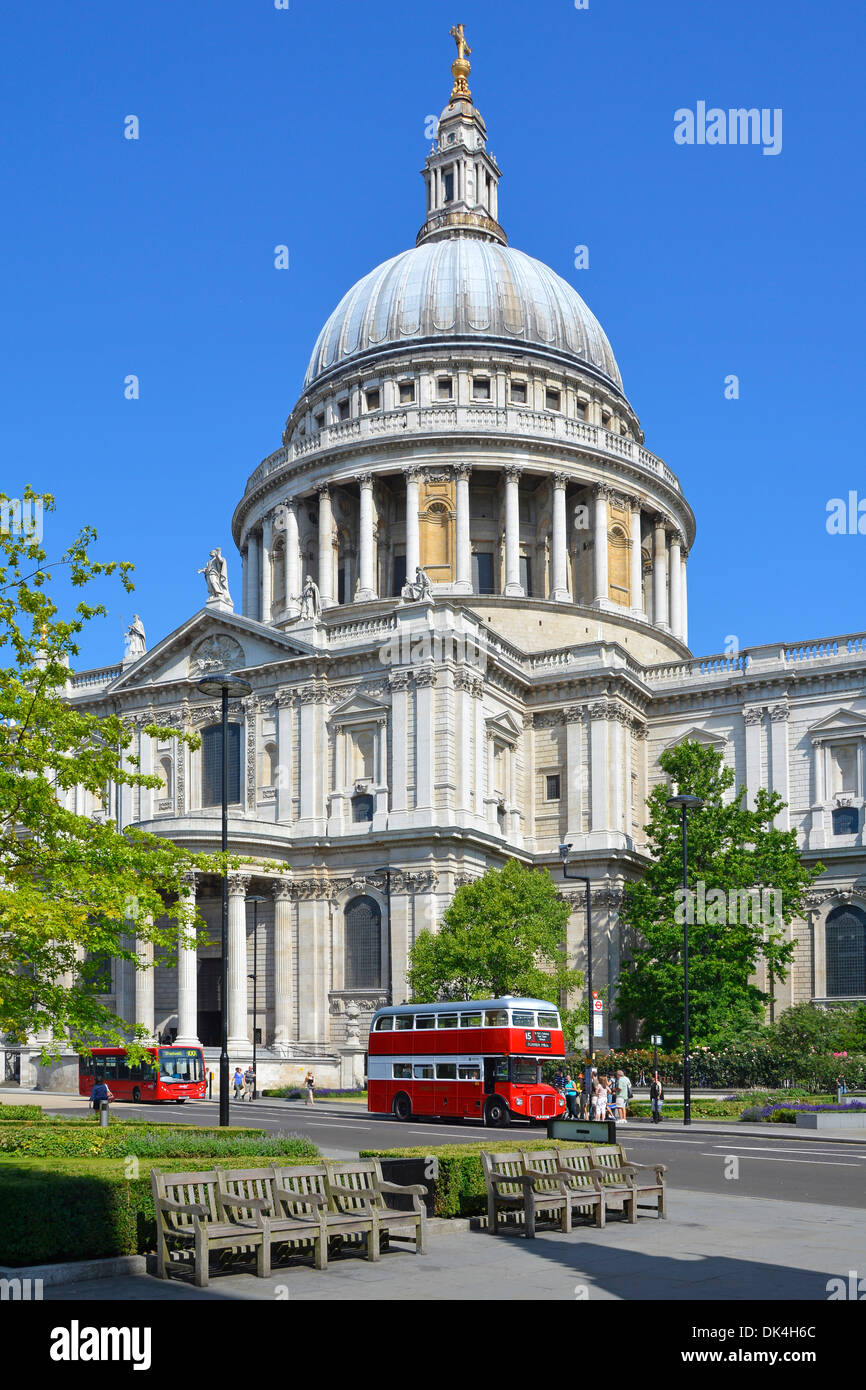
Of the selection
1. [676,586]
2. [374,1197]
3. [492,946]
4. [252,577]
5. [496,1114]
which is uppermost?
[252,577]

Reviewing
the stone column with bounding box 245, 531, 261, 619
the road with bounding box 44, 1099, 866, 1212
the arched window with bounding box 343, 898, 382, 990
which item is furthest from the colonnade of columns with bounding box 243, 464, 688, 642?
the road with bounding box 44, 1099, 866, 1212

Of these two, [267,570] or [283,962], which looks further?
[267,570]

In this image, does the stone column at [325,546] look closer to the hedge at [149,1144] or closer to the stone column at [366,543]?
the stone column at [366,543]

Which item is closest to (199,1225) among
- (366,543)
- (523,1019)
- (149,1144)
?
(149,1144)

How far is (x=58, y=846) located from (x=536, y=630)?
186 ft

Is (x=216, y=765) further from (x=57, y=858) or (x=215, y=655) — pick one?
(x=57, y=858)

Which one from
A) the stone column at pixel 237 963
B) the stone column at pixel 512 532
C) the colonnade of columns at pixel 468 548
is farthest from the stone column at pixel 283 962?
the stone column at pixel 512 532

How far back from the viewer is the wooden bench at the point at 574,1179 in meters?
17.3

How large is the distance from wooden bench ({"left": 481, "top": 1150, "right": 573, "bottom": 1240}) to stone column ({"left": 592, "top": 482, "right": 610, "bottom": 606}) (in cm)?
6476

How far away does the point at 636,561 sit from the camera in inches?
3356

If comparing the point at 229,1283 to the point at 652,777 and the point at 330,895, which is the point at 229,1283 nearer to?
the point at 330,895

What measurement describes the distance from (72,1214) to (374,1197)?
3.31 metres

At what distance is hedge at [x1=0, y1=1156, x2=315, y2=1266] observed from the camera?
13742 mm

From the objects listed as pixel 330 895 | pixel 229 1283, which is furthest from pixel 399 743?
pixel 229 1283
